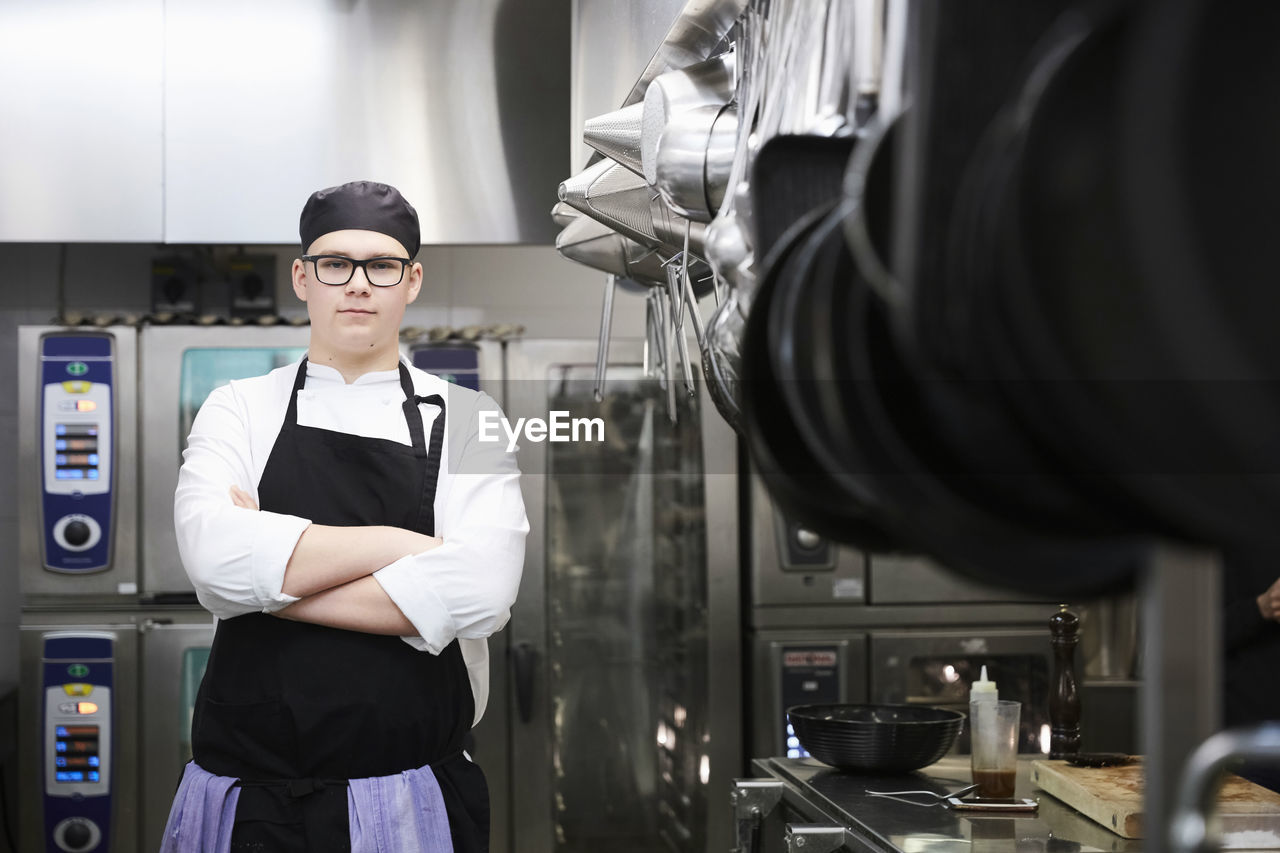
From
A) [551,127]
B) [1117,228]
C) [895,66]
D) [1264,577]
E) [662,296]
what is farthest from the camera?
[551,127]

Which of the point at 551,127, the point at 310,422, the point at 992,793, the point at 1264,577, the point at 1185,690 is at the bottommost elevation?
the point at 992,793

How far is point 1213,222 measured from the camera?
1.00ft

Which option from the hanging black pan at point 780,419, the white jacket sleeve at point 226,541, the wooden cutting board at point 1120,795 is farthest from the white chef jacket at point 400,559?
the hanging black pan at point 780,419

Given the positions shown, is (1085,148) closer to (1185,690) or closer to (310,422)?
(1185,690)

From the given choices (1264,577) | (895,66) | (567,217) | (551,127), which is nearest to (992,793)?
(1264,577)

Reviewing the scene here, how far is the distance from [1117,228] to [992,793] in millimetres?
1681

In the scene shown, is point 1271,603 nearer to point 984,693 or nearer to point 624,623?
point 984,693

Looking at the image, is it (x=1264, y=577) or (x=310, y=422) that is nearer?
(x=310, y=422)

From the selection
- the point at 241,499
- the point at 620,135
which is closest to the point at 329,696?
the point at 241,499

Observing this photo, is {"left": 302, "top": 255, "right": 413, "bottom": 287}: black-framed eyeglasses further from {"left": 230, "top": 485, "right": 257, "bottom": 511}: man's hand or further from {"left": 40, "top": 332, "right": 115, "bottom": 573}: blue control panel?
{"left": 40, "top": 332, "right": 115, "bottom": 573}: blue control panel

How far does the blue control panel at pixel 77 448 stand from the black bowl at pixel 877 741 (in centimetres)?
191

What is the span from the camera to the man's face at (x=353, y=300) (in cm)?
175

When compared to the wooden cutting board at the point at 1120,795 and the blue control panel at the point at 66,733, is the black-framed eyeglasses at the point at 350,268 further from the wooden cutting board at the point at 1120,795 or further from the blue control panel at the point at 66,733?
the blue control panel at the point at 66,733

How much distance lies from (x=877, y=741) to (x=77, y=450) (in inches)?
83.9
